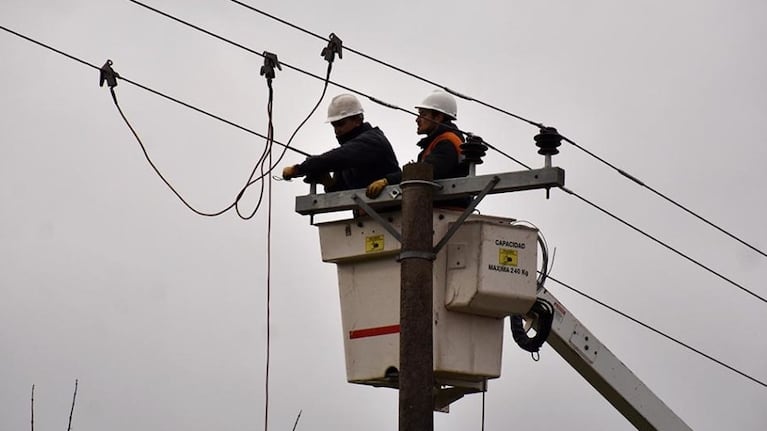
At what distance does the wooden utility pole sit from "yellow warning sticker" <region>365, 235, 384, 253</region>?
1.90 feet

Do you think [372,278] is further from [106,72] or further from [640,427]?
[640,427]

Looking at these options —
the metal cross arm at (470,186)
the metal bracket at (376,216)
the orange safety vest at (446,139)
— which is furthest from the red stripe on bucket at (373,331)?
the orange safety vest at (446,139)

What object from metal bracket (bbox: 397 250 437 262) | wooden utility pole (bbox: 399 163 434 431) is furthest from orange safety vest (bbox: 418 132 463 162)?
metal bracket (bbox: 397 250 437 262)

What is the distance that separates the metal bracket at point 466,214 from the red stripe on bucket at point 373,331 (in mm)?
677

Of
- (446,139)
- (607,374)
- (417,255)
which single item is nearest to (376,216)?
(417,255)

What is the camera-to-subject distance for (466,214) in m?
10.0

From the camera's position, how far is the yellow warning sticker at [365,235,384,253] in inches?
409

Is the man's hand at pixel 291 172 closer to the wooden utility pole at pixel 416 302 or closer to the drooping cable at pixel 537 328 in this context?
the wooden utility pole at pixel 416 302

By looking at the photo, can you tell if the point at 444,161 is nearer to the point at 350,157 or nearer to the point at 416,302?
the point at 350,157

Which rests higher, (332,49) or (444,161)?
(332,49)

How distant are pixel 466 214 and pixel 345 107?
5.52ft

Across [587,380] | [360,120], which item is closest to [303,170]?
[360,120]

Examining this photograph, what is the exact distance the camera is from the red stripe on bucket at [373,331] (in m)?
10.4

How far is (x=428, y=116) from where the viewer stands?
11156mm
